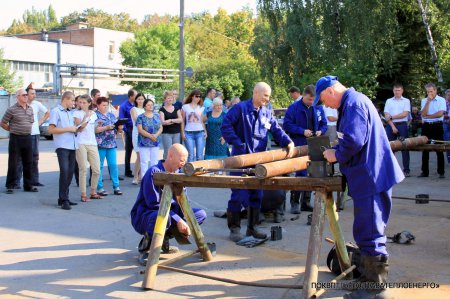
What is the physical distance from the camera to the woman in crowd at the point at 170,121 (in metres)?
12.3

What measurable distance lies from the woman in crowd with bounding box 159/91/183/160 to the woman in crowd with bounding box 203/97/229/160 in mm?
739

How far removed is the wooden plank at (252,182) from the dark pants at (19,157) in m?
Result: 6.27

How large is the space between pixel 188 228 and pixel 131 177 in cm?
754

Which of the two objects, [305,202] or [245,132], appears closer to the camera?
[245,132]

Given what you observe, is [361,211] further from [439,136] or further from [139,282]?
[439,136]

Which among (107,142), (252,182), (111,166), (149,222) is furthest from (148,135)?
(252,182)

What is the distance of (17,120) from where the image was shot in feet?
36.2

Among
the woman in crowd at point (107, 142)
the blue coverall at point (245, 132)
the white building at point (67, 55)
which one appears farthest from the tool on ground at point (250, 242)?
the white building at point (67, 55)

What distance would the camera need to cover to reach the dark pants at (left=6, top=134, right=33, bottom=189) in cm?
1114

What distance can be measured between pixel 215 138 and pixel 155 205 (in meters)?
5.60

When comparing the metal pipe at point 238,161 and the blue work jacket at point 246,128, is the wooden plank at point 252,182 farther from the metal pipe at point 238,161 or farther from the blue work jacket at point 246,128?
the blue work jacket at point 246,128

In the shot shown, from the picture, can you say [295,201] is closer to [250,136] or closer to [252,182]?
[250,136]

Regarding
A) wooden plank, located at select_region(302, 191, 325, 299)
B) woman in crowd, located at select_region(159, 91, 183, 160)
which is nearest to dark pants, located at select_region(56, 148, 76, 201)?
woman in crowd, located at select_region(159, 91, 183, 160)

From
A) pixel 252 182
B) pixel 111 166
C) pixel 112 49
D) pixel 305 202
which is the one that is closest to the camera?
pixel 252 182
